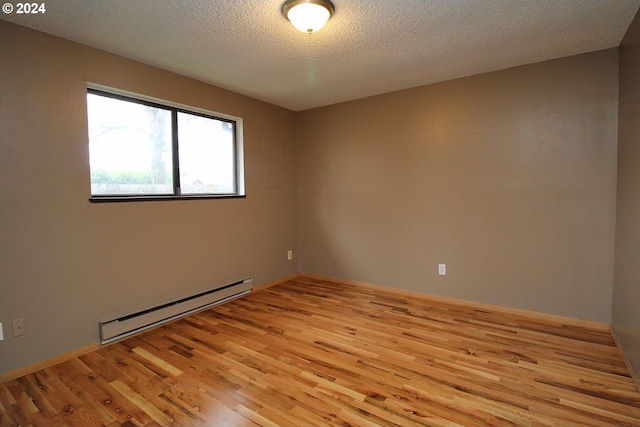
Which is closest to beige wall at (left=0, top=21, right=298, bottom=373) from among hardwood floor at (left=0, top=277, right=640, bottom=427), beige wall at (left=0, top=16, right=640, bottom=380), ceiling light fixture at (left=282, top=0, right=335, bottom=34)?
beige wall at (left=0, top=16, right=640, bottom=380)

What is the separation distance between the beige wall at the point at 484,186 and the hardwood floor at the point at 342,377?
47 centimetres

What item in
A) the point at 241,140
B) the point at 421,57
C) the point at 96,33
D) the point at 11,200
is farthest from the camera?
the point at 241,140

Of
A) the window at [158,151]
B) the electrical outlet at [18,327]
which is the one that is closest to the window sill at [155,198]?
the window at [158,151]

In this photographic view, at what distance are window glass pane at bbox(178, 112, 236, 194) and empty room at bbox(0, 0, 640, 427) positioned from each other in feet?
0.09

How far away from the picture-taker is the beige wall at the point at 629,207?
2035mm

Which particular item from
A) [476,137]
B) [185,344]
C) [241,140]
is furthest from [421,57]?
[185,344]

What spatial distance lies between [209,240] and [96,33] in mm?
1979

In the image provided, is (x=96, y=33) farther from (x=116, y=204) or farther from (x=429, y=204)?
(x=429, y=204)

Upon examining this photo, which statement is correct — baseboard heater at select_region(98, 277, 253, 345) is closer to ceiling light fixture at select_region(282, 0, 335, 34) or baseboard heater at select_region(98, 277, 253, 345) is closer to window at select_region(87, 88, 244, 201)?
window at select_region(87, 88, 244, 201)

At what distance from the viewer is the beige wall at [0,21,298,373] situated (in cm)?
208

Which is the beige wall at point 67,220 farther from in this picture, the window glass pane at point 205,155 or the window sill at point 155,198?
the window glass pane at point 205,155

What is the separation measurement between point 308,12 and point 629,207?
2.58m

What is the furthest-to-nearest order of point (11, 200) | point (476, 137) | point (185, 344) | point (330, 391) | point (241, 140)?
point (241, 140)
point (476, 137)
point (185, 344)
point (11, 200)
point (330, 391)

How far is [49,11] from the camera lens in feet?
6.42
